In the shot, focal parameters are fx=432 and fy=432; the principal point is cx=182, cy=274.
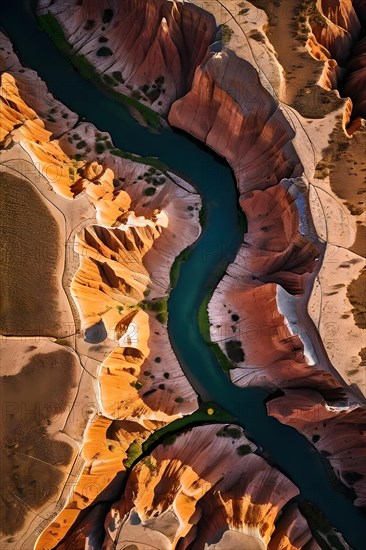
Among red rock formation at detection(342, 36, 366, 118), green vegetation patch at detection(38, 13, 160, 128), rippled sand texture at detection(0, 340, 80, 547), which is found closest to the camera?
rippled sand texture at detection(0, 340, 80, 547)

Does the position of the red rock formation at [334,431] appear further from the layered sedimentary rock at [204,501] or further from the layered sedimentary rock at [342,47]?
the layered sedimentary rock at [342,47]

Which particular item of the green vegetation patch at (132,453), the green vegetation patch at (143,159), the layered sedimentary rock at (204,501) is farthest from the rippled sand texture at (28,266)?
the layered sedimentary rock at (204,501)

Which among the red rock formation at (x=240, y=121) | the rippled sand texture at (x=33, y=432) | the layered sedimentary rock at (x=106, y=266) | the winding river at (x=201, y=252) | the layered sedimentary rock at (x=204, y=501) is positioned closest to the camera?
the rippled sand texture at (x=33, y=432)

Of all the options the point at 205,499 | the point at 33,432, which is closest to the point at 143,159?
the point at 33,432

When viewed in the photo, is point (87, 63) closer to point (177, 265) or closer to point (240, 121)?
point (240, 121)

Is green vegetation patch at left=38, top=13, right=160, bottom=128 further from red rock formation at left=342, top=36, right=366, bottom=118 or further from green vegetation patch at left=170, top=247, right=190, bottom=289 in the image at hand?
red rock formation at left=342, top=36, right=366, bottom=118

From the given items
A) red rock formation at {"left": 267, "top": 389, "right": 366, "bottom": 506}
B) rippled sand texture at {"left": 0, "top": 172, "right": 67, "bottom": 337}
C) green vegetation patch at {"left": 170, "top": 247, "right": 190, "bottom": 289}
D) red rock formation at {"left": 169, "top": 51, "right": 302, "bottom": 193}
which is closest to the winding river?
green vegetation patch at {"left": 170, "top": 247, "right": 190, "bottom": 289}
